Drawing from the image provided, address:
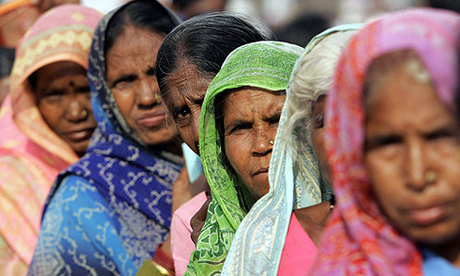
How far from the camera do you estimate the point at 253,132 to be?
3.14 metres

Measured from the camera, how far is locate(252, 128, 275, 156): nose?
3.06 m

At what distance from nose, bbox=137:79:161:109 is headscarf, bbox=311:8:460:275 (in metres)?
2.52

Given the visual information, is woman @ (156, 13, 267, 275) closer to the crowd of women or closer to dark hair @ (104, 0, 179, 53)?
the crowd of women

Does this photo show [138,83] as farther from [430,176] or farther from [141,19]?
[430,176]

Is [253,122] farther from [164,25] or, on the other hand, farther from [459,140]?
[164,25]

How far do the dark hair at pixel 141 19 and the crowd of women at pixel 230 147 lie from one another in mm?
11

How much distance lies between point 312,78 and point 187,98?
→ 1.15m

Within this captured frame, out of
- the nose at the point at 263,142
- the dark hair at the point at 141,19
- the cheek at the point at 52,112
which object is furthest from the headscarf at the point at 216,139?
the cheek at the point at 52,112

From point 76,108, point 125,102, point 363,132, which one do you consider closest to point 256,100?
point 363,132

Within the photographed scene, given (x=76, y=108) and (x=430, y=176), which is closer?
(x=430, y=176)

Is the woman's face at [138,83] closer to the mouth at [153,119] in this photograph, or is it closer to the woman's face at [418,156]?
the mouth at [153,119]

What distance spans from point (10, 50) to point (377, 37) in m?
5.66

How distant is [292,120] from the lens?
2.76 meters

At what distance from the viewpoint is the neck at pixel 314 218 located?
2691mm
